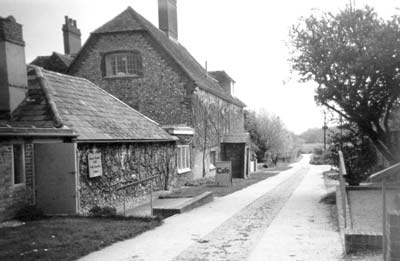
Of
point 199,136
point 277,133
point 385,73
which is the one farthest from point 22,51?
point 277,133

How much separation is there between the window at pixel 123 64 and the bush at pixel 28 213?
1589cm

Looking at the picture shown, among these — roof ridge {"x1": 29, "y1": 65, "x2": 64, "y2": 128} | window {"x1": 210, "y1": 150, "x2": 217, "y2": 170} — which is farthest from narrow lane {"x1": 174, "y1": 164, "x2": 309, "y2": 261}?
window {"x1": 210, "y1": 150, "x2": 217, "y2": 170}

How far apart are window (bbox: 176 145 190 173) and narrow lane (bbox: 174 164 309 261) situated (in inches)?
372

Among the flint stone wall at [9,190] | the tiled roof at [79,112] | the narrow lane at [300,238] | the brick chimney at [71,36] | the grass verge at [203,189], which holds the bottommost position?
the grass verge at [203,189]

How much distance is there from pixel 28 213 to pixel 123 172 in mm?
4982

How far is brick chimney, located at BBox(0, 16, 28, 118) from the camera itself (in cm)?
1285

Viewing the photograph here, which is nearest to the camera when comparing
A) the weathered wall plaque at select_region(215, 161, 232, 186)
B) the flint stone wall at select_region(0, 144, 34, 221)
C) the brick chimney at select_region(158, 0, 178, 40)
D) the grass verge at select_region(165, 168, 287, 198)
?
the flint stone wall at select_region(0, 144, 34, 221)

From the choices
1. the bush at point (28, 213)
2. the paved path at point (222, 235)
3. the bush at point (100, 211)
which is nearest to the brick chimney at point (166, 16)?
the paved path at point (222, 235)

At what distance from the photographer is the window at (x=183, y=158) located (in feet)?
81.4

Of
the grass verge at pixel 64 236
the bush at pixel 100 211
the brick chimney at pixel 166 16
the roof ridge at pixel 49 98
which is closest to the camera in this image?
the grass verge at pixel 64 236

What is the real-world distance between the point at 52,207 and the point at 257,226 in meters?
5.65

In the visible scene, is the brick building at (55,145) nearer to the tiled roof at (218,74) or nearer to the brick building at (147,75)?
the brick building at (147,75)

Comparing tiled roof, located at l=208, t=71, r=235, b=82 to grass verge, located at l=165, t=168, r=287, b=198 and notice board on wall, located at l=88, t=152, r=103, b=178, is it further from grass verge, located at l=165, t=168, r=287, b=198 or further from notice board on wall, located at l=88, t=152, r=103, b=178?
notice board on wall, located at l=88, t=152, r=103, b=178

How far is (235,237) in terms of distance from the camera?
409 inches
